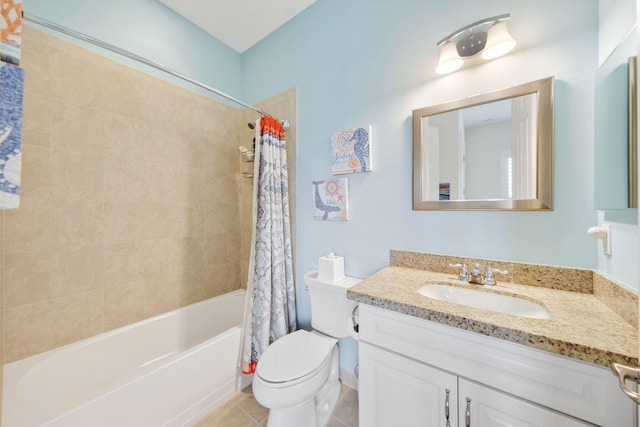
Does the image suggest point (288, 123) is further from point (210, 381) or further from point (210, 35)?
point (210, 381)

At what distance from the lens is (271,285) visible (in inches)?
65.4

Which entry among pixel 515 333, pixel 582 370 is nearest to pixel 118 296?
pixel 515 333

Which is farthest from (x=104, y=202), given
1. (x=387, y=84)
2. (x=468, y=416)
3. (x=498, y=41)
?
(x=498, y=41)

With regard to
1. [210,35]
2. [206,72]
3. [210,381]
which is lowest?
[210,381]

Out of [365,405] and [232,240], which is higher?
[232,240]

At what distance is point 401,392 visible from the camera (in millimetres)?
875

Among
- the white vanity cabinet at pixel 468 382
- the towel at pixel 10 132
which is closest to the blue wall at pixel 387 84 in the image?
the white vanity cabinet at pixel 468 382

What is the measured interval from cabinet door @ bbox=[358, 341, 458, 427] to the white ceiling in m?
2.33

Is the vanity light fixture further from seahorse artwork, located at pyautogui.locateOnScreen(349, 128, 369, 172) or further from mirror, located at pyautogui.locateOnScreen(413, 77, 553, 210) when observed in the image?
seahorse artwork, located at pyautogui.locateOnScreen(349, 128, 369, 172)

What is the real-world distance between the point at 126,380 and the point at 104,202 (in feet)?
3.54

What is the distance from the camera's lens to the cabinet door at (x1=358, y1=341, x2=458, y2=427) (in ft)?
2.59

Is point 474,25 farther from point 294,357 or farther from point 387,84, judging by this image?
point 294,357

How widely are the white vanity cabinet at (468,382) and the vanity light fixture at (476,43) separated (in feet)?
4.00

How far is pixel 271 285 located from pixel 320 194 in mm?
751
